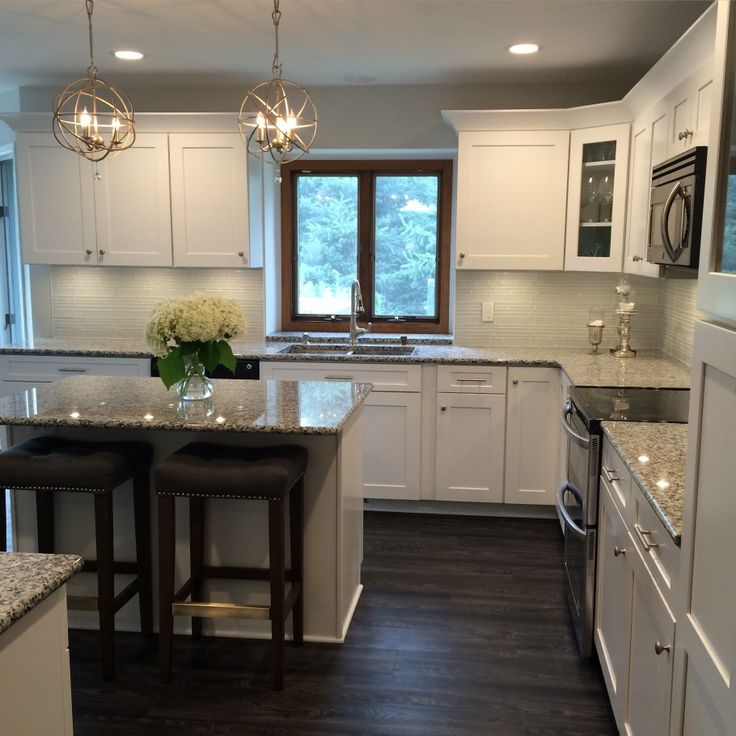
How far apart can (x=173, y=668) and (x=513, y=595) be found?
4.75ft

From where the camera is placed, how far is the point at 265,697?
2.62m

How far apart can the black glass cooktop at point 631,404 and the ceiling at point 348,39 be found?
1.57 metres

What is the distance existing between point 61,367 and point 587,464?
10.5 ft

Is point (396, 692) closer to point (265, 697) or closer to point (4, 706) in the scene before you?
point (265, 697)

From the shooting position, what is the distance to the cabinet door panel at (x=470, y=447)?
4.34 meters

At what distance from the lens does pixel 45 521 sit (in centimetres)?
295

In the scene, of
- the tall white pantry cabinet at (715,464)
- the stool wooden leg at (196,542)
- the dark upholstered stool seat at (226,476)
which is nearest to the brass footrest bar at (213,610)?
the stool wooden leg at (196,542)

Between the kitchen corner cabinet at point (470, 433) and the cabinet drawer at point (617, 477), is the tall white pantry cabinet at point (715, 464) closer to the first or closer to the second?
the cabinet drawer at point (617, 477)

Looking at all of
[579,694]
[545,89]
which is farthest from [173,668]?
[545,89]

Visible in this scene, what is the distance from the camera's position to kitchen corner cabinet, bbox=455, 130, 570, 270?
439 cm

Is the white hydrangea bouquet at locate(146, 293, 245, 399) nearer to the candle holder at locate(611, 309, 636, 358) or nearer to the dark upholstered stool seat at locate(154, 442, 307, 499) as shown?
the dark upholstered stool seat at locate(154, 442, 307, 499)

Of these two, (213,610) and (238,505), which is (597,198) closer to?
(238,505)

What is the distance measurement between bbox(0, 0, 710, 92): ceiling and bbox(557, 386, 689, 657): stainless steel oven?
1586mm

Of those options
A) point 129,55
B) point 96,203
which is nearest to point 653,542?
point 129,55
